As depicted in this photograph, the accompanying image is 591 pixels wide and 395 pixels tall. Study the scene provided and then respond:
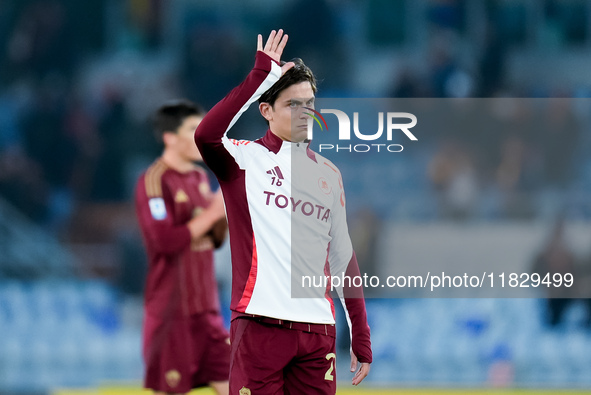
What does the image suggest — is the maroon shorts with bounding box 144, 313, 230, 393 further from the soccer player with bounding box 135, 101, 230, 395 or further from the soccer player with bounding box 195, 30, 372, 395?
the soccer player with bounding box 195, 30, 372, 395

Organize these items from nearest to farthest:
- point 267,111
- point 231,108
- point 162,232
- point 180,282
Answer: point 231,108, point 267,111, point 162,232, point 180,282

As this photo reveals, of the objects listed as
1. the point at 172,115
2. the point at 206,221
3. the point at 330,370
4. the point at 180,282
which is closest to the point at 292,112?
the point at 330,370

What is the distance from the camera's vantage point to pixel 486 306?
23.4ft

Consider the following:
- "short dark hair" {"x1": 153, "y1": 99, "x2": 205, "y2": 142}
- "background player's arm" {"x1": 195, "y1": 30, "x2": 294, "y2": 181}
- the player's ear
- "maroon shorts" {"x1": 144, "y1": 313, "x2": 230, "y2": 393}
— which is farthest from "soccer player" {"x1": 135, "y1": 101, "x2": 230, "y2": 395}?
"background player's arm" {"x1": 195, "y1": 30, "x2": 294, "y2": 181}

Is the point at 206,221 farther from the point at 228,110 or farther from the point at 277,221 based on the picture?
the point at 228,110

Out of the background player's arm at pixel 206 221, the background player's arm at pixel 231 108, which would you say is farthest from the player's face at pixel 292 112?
the background player's arm at pixel 206 221

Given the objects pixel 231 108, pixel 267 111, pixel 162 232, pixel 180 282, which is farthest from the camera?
pixel 180 282

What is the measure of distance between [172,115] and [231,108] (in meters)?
2.19

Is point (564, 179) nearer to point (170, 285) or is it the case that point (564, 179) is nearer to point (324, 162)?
point (170, 285)

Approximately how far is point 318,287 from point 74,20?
26.1 feet

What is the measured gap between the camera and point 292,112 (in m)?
2.80

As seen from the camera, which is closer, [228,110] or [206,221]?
[228,110]

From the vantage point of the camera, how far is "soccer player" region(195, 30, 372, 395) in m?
2.66

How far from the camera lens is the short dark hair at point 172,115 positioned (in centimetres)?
466
